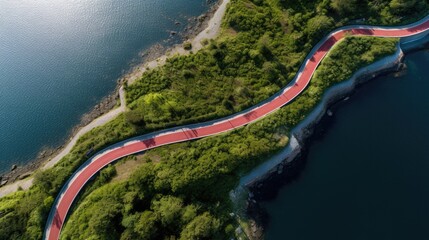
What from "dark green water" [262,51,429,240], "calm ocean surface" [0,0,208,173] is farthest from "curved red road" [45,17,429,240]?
"calm ocean surface" [0,0,208,173]

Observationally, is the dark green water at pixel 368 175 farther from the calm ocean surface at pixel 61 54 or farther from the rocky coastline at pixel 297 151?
the calm ocean surface at pixel 61 54

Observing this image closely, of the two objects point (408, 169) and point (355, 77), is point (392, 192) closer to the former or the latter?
point (408, 169)

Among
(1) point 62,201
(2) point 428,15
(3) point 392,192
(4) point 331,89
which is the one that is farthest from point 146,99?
(2) point 428,15

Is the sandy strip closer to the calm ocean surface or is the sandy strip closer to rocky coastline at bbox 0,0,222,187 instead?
rocky coastline at bbox 0,0,222,187

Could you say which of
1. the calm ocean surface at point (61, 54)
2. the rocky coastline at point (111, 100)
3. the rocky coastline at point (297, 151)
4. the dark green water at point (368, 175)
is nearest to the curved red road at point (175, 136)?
the rocky coastline at point (297, 151)

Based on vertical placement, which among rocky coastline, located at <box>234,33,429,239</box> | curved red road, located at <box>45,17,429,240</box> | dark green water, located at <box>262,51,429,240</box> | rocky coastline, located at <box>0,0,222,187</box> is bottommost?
dark green water, located at <box>262,51,429,240</box>

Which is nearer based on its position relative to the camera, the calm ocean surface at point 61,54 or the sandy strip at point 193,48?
the calm ocean surface at point 61,54
